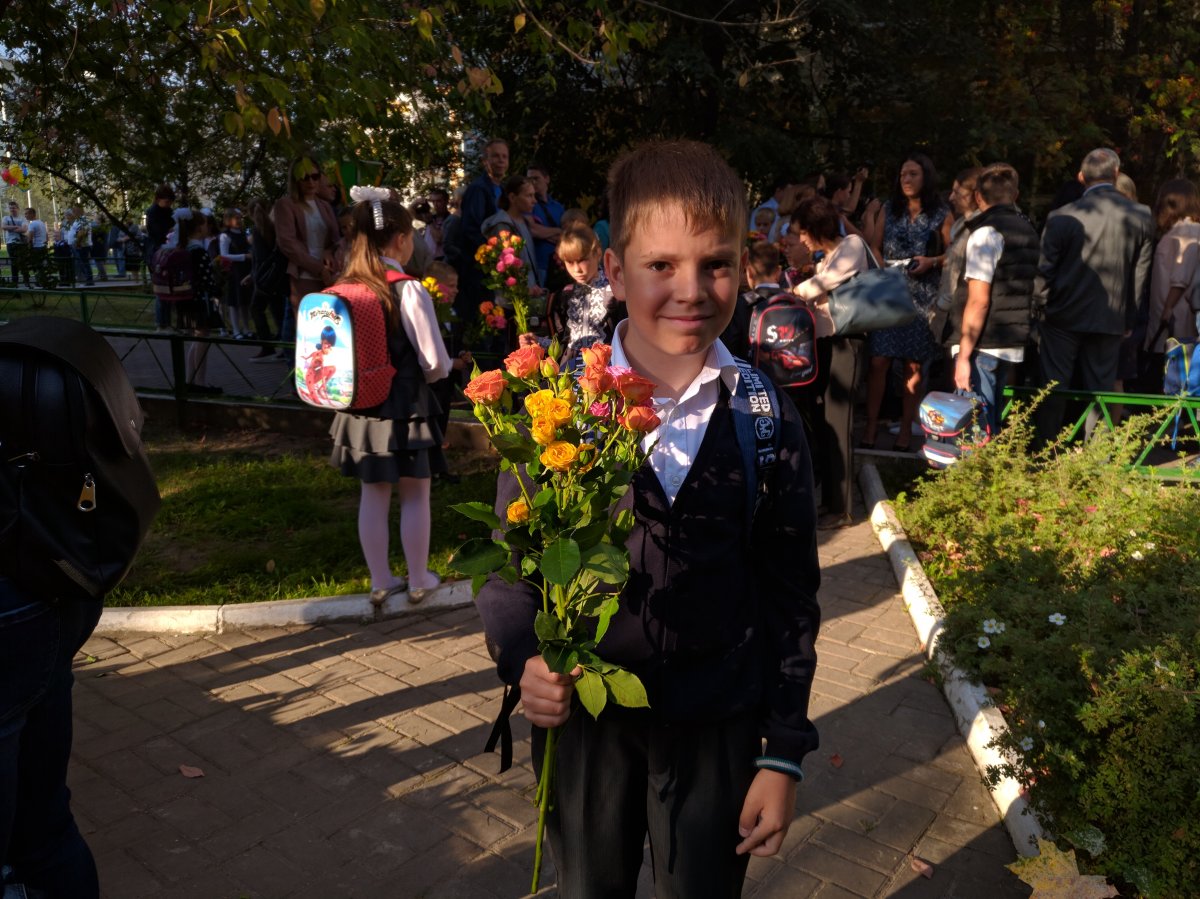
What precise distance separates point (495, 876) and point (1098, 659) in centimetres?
226

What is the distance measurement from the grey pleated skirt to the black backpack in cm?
274

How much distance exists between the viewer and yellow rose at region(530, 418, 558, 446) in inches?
65.6

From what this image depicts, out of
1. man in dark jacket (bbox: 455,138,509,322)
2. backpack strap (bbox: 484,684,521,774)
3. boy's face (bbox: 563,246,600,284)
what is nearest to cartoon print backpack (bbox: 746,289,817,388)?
boy's face (bbox: 563,246,600,284)

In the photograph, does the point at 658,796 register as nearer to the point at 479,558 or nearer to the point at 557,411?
the point at 479,558

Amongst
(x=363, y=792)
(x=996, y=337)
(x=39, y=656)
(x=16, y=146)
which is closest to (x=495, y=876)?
(x=363, y=792)

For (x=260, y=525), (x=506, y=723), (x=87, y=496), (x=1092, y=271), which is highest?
(x=1092, y=271)

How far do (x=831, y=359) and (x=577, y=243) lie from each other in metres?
2.08

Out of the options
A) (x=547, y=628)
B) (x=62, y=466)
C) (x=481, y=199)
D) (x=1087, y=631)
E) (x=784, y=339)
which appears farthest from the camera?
(x=481, y=199)

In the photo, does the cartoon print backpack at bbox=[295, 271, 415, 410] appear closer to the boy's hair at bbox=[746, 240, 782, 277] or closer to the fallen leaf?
the boy's hair at bbox=[746, 240, 782, 277]

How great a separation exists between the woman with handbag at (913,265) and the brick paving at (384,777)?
3764 mm

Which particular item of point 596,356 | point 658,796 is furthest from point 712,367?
point 658,796

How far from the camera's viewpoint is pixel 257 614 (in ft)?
18.2

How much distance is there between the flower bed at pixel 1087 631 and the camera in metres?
3.08

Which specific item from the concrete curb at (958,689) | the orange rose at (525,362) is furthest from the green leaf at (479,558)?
the concrete curb at (958,689)
